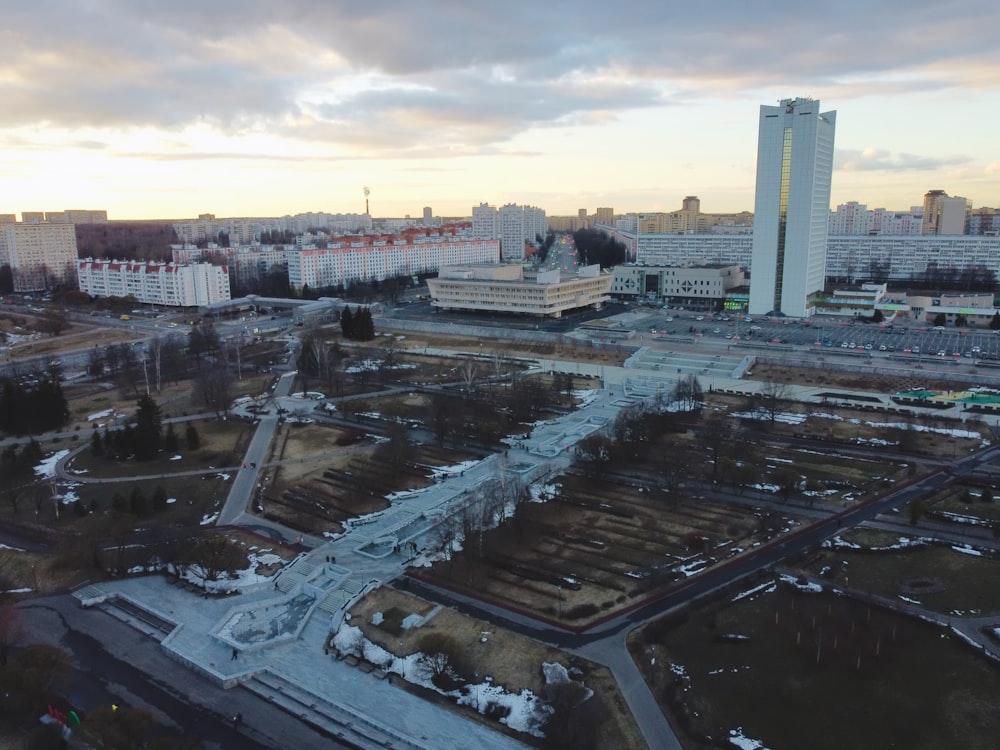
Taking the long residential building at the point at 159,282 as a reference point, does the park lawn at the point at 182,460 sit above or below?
below

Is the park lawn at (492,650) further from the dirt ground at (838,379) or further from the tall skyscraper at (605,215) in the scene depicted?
the tall skyscraper at (605,215)

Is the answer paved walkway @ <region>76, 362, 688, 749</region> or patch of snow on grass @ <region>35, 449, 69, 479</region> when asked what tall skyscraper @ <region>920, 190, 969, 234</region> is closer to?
paved walkway @ <region>76, 362, 688, 749</region>

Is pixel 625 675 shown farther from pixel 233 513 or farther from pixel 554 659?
pixel 233 513

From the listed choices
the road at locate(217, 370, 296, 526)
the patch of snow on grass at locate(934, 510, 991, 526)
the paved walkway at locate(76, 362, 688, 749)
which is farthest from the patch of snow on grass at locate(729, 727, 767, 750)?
the road at locate(217, 370, 296, 526)

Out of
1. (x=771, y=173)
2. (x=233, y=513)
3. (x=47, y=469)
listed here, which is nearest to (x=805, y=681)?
(x=233, y=513)

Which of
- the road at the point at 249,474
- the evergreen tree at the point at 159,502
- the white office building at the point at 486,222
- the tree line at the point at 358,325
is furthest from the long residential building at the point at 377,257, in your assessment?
the evergreen tree at the point at 159,502

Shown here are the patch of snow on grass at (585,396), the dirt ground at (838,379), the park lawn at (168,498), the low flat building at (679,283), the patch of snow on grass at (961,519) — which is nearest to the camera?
the patch of snow on grass at (961,519)
